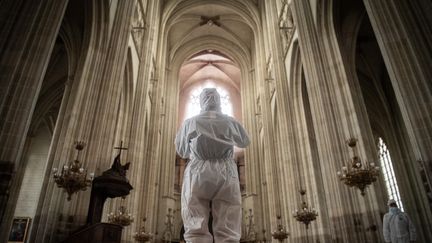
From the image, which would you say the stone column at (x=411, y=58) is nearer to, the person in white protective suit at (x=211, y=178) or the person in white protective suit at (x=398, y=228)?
the person in white protective suit at (x=398, y=228)

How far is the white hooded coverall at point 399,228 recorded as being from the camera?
246 inches

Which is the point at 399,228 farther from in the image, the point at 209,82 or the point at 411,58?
the point at 209,82

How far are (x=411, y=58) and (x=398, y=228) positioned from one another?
324 cm

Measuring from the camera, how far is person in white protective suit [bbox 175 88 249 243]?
2670mm

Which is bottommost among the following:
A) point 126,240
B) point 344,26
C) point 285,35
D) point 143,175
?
point 126,240

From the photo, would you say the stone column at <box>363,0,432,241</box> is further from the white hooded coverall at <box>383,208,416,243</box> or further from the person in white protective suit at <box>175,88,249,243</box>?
the person in white protective suit at <box>175,88,249,243</box>

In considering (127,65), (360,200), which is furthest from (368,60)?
(127,65)

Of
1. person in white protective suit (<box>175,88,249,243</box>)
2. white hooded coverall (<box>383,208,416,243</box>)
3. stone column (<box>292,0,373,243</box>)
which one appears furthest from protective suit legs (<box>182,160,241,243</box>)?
stone column (<box>292,0,373,243</box>)

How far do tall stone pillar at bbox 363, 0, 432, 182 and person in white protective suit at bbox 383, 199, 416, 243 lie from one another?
1205mm

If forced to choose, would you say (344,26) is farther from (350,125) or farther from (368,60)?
(368,60)

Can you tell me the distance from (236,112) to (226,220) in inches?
1236

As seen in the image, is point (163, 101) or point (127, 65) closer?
point (127, 65)

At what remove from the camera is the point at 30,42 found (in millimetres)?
5906

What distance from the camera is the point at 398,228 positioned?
6262 millimetres
